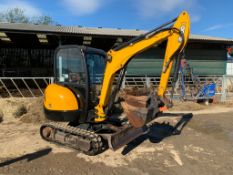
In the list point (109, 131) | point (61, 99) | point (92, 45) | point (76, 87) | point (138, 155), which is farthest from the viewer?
point (92, 45)

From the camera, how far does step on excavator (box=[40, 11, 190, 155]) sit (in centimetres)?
532

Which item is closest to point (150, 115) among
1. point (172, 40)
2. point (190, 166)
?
point (190, 166)

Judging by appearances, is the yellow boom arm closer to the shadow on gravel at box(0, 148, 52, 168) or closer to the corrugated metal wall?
the shadow on gravel at box(0, 148, 52, 168)

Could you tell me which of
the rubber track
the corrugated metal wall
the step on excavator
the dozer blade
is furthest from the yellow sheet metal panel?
the corrugated metal wall

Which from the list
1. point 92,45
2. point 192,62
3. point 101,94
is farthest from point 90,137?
point 92,45

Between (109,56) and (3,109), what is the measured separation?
5.27 m

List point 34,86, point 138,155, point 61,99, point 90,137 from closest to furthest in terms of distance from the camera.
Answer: point 90,137 → point 138,155 → point 61,99 → point 34,86

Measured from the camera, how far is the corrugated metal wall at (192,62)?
17000 mm

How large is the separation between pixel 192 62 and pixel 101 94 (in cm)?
1374

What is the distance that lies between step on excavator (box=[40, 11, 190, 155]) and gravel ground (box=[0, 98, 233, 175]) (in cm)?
33

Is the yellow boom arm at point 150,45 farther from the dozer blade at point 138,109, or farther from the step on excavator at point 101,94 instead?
the dozer blade at point 138,109

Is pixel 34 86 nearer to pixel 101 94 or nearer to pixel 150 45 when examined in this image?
pixel 101 94

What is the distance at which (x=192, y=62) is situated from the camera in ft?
59.7

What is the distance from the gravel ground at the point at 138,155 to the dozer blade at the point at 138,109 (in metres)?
0.76
